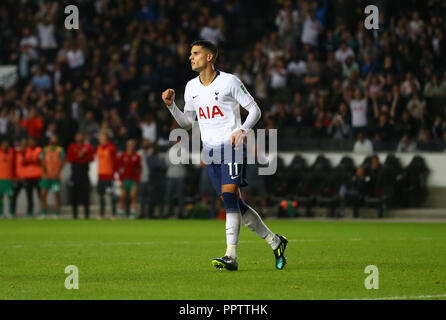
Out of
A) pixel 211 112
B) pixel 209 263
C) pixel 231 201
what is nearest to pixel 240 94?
pixel 211 112

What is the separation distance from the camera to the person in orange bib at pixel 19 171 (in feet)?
83.4

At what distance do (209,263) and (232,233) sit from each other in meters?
1.02

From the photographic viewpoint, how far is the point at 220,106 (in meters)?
10.6

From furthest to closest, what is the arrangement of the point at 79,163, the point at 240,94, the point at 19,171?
the point at 19,171 → the point at 79,163 → the point at 240,94

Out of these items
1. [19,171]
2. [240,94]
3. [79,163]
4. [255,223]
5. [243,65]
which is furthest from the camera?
[243,65]

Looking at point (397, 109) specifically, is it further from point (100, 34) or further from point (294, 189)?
point (100, 34)

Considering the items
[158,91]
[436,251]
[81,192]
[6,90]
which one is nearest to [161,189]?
[81,192]

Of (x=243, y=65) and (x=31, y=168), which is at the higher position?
(x=243, y=65)

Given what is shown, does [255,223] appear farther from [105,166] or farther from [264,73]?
[264,73]

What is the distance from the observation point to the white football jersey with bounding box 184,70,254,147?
1058 centimetres

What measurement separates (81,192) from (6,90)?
23.6 ft

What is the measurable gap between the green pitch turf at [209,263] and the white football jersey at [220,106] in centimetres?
154

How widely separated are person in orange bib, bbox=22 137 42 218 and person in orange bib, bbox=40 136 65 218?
0.60ft

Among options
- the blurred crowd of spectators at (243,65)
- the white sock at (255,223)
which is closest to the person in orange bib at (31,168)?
the blurred crowd of spectators at (243,65)
